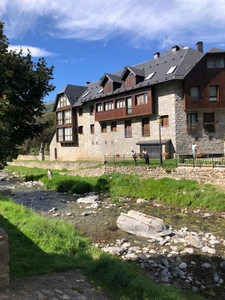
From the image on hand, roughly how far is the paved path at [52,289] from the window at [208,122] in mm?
23272

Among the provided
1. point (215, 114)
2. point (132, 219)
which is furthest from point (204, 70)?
point (132, 219)

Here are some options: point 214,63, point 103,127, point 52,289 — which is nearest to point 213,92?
point 214,63

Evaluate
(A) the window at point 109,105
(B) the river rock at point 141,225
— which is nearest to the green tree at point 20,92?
(B) the river rock at point 141,225

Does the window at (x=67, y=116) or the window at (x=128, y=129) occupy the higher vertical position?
the window at (x=67, y=116)

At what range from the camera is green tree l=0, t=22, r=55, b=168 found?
21.4 feet

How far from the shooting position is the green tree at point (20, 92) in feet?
21.4

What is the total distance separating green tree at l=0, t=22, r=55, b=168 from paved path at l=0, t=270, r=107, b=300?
114 inches

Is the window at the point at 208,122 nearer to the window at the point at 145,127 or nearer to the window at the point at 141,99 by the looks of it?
the window at the point at 145,127

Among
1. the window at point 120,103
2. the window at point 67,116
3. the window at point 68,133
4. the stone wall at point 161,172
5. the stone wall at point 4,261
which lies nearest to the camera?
the stone wall at point 4,261

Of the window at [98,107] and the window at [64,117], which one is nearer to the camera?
the window at [98,107]

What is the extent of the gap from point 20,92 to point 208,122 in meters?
22.6

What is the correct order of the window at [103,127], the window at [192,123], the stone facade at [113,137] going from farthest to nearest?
the window at [103,127] → the stone facade at [113,137] → the window at [192,123]

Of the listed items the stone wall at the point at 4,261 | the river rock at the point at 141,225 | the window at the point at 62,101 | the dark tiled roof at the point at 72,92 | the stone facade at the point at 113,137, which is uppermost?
the dark tiled roof at the point at 72,92

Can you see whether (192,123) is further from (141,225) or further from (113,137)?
(141,225)
